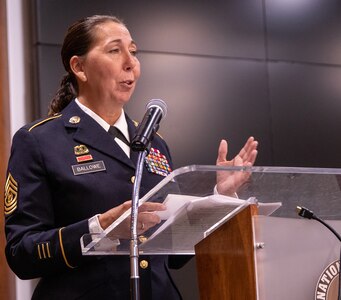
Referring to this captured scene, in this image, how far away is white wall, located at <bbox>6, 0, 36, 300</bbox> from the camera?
11.4 feet

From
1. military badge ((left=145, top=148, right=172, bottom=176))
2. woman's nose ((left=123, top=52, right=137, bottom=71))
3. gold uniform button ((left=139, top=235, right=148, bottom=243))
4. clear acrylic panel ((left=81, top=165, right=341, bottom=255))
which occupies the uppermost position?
woman's nose ((left=123, top=52, right=137, bottom=71))

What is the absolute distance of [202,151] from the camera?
3.93 meters

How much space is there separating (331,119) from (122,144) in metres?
2.36

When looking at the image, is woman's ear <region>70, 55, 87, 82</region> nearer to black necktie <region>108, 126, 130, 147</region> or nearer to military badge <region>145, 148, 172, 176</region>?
black necktie <region>108, 126, 130, 147</region>

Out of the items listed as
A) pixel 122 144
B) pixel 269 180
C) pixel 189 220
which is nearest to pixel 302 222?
pixel 269 180

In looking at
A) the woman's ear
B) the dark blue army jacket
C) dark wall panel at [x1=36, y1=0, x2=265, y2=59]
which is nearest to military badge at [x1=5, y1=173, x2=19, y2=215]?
the dark blue army jacket

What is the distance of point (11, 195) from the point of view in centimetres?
205

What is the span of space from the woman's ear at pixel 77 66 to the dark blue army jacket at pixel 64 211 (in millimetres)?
260

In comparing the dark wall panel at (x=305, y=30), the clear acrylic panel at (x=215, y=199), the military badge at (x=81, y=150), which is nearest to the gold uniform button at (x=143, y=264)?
the clear acrylic panel at (x=215, y=199)

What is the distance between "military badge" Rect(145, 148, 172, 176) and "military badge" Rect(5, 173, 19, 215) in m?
0.39

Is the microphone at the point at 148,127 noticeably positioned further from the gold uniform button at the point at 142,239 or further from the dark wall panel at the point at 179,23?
the dark wall panel at the point at 179,23

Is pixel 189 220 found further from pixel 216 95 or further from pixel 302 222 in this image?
pixel 216 95

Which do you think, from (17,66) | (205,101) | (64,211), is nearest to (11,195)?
(64,211)

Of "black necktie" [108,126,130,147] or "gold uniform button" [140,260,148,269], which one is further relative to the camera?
"black necktie" [108,126,130,147]
